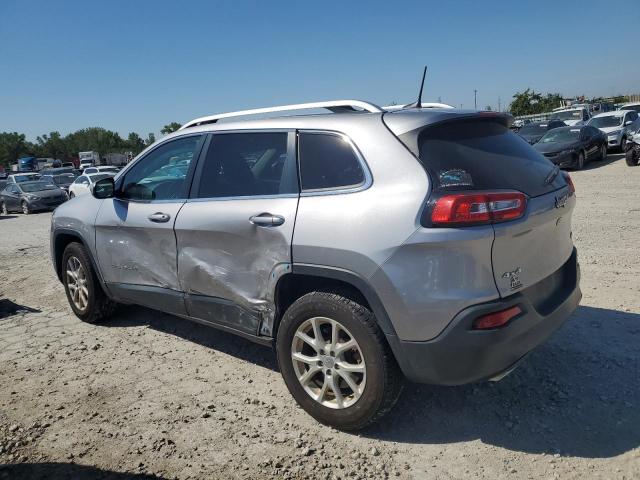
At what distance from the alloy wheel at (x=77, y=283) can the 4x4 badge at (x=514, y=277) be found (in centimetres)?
386

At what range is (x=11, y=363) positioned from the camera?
4191 millimetres

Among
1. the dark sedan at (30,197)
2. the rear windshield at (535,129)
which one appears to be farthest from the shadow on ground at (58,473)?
the rear windshield at (535,129)

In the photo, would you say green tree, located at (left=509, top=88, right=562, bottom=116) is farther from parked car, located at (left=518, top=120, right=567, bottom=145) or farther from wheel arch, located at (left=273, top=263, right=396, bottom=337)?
wheel arch, located at (left=273, top=263, right=396, bottom=337)

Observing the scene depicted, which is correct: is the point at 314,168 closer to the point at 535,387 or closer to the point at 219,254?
the point at 219,254

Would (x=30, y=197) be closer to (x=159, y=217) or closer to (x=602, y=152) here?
(x=159, y=217)

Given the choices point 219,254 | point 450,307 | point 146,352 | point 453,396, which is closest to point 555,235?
point 450,307

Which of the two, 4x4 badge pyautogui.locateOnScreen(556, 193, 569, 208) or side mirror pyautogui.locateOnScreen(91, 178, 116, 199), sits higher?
side mirror pyautogui.locateOnScreen(91, 178, 116, 199)

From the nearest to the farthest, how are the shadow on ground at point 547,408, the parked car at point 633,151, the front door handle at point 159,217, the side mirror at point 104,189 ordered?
the shadow on ground at point 547,408
the front door handle at point 159,217
the side mirror at point 104,189
the parked car at point 633,151

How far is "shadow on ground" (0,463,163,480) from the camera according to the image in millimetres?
2662

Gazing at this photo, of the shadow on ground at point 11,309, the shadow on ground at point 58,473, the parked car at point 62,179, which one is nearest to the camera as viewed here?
the shadow on ground at point 58,473

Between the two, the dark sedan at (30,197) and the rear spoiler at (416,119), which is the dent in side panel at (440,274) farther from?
the dark sedan at (30,197)

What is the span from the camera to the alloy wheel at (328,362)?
283cm

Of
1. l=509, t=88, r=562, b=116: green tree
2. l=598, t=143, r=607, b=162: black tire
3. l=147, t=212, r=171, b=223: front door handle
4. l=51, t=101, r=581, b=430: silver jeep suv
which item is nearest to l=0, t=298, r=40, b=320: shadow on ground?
l=147, t=212, r=171, b=223: front door handle

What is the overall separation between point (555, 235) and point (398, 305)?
43.4 inches
